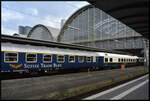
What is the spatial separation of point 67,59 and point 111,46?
40.8 metres

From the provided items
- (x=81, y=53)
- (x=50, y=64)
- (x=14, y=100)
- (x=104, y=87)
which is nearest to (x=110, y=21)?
(x=81, y=53)

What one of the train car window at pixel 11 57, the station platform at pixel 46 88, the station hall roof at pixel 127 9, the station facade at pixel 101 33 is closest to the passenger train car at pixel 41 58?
the train car window at pixel 11 57

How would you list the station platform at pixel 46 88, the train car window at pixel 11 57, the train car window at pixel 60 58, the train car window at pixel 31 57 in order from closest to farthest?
the station platform at pixel 46 88, the train car window at pixel 11 57, the train car window at pixel 31 57, the train car window at pixel 60 58

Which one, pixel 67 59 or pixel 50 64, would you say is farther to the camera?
pixel 67 59

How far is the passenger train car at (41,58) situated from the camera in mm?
12054

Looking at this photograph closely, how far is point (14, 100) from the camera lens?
602 cm

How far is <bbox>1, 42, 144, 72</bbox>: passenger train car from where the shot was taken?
39.5ft

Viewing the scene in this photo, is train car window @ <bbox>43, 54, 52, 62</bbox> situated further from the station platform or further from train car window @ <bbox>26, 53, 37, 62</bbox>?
the station platform

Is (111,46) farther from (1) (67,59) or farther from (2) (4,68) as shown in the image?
(2) (4,68)

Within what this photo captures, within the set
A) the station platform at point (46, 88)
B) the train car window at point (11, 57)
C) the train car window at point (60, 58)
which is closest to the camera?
the station platform at point (46, 88)

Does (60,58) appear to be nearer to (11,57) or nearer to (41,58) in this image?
(41,58)

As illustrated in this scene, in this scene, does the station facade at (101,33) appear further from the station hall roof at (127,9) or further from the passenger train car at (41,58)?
the station hall roof at (127,9)

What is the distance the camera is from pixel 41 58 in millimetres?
14352

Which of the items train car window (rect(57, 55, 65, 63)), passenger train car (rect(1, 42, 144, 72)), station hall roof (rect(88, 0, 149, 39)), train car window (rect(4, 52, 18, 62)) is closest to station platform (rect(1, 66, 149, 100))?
passenger train car (rect(1, 42, 144, 72))
